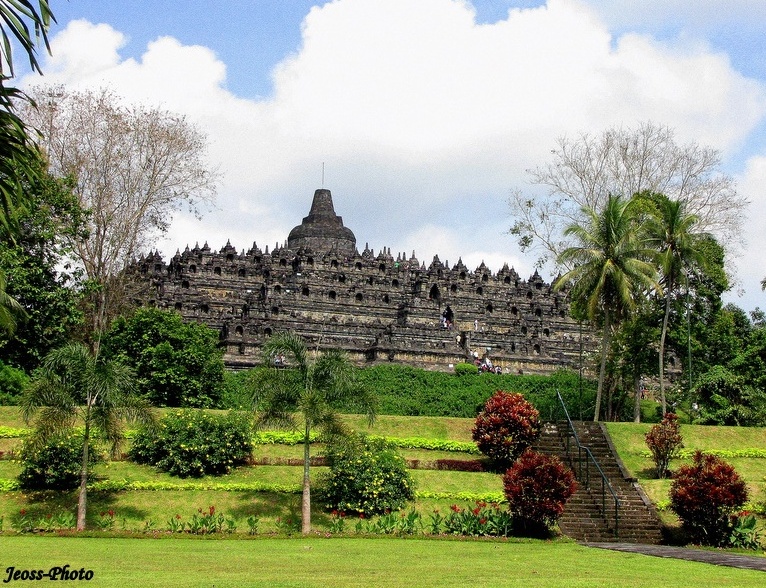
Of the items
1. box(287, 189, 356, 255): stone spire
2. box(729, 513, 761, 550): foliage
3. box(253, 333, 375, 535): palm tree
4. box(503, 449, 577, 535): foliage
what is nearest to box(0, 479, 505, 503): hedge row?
box(253, 333, 375, 535): palm tree

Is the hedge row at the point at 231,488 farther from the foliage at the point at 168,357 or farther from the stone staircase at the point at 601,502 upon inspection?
the foliage at the point at 168,357

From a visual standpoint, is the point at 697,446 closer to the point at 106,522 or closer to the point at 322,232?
the point at 106,522

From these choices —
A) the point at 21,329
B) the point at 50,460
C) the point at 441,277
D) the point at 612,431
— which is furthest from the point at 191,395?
the point at 441,277

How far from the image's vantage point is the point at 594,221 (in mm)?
35594

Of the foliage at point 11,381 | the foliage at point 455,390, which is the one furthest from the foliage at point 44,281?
the foliage at point 455,390

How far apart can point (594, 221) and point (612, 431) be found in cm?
813

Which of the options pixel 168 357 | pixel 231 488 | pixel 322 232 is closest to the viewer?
pixel 231 488

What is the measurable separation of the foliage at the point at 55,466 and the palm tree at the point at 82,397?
66.8 inches

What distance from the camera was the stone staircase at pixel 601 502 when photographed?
25.4 metres

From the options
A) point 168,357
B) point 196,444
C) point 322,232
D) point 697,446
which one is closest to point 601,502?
point 697,446

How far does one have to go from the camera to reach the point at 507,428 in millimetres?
30188

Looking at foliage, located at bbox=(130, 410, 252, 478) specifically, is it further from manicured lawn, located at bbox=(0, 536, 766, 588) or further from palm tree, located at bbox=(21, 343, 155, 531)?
manicured lawn, located at bbox=(0, 536, 766, 588)

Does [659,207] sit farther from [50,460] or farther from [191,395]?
[50,460]

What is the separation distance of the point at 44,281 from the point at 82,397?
14986 mm
